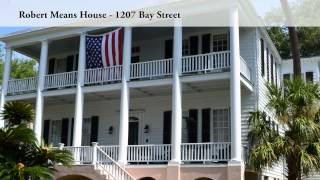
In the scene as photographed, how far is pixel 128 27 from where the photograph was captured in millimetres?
20500

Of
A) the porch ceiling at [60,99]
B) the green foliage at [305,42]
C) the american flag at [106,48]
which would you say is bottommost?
the porch ceiling at [60,99]

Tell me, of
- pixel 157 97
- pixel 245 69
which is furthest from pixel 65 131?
pixel 245 69

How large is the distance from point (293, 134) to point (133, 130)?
9.02 m

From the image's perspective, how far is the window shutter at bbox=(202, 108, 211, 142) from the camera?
20484 mm

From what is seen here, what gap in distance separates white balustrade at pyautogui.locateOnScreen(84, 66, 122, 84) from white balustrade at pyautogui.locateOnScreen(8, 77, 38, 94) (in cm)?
354

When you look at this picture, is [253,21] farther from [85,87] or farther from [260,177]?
[85,87]

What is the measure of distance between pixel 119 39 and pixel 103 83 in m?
2.32

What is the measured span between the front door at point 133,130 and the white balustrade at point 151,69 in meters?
3.05

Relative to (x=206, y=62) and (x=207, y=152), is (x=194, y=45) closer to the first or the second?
(x=206, y=62)

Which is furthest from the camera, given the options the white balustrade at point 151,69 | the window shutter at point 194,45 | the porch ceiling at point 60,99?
the porch ceiling at point 60,99

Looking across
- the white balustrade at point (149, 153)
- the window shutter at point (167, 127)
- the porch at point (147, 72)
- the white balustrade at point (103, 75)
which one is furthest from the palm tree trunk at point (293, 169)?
the white balustrade at point (103, 75)

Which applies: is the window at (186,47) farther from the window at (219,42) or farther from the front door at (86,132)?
the front door at (86,132)

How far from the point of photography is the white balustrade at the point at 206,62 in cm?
1873

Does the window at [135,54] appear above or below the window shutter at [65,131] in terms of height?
above
